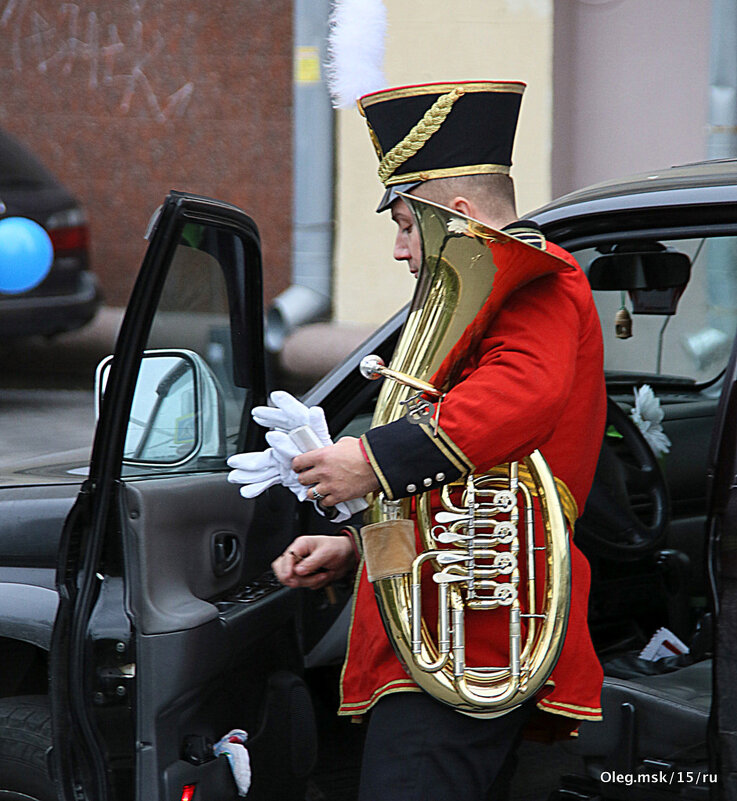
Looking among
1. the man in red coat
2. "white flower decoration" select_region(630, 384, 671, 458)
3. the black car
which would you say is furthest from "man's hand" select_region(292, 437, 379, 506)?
"white flower decoration" select_region(630, 384, 671, 458)

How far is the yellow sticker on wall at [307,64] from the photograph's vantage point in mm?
7375

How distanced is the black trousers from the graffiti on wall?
7628mm

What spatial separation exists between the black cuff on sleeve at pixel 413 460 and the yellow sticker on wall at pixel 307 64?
594cm

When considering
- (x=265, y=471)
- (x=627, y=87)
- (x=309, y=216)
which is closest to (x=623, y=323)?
(x=265, y=471)

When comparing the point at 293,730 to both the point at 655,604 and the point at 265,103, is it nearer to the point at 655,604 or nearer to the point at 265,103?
the point at 655,604

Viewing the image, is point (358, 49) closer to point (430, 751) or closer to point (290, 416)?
point (290, 416)

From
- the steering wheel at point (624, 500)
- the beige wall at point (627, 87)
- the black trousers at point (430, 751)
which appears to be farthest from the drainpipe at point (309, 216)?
the black trousers at point (430, 751)

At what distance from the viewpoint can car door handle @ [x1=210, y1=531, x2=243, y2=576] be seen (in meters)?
2.30

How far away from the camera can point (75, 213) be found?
303 inches

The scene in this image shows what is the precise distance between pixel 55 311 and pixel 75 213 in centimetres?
64

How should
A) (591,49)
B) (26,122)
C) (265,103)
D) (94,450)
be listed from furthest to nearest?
1. (26,122)
2. (265,103)
3. (591,49)
4. (94,450)

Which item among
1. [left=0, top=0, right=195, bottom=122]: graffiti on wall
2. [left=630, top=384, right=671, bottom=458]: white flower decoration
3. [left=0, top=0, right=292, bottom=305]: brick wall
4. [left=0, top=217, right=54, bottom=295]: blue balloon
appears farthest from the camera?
[left=0, top=0, right=195, bottom=122]: graffiti on wall

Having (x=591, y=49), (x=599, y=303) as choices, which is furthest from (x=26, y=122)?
(x=599, y=303)

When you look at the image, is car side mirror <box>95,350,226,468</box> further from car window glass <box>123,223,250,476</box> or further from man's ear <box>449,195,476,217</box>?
man's ear <box>449,195,476,217</box>
